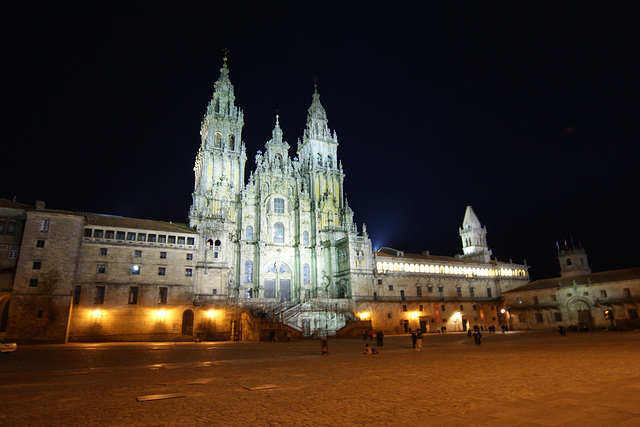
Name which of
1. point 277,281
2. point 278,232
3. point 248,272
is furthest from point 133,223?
point 277,281

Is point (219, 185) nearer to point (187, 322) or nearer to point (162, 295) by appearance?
point (162, 295)

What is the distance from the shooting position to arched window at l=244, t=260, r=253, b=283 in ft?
194

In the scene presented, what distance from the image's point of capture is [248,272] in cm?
5962

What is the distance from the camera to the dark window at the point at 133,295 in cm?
4841

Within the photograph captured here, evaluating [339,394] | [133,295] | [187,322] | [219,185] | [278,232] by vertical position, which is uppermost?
[219,185]

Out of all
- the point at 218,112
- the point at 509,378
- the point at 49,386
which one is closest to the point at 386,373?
the point at 509,378

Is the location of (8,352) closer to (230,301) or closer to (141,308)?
(141,308)

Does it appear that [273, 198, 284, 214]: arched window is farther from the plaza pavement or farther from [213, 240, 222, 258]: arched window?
the plaza pavement

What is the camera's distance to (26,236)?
142 ft

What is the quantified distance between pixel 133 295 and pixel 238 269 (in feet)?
48.4

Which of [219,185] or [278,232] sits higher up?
[219,185]

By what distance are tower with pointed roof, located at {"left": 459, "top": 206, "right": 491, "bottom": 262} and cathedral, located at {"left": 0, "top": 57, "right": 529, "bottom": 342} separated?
27.1ft

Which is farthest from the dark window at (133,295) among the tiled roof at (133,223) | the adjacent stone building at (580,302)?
the adjacent stone building at (580,302)

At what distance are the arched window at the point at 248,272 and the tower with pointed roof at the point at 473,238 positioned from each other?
163ft
